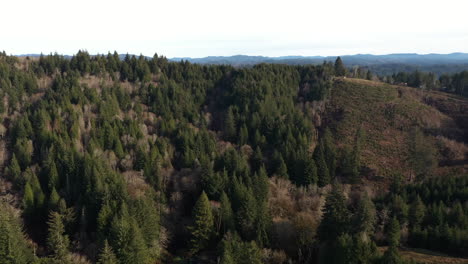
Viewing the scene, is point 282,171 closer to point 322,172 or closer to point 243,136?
point 322,172

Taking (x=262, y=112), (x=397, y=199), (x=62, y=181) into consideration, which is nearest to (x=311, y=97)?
(x=262, y=112)

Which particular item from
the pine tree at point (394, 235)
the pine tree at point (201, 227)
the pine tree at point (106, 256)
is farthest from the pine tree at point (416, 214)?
the pine tree at point (106, 256)

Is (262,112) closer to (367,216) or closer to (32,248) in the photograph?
(367,216)

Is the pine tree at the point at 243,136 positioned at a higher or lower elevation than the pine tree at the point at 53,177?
higher

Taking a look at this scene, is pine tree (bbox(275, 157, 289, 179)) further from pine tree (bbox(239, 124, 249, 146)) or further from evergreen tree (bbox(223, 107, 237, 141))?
evergreen tree (bbox(223, 107, 237, 141))

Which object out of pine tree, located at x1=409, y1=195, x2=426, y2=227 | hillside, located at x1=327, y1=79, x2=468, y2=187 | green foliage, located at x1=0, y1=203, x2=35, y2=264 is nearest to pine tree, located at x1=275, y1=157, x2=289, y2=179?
hillside, located at x1=327, y1=79, x2=468, y2=187

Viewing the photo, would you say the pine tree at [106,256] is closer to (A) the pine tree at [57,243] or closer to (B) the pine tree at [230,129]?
(A) the pine tree at [57,243]
